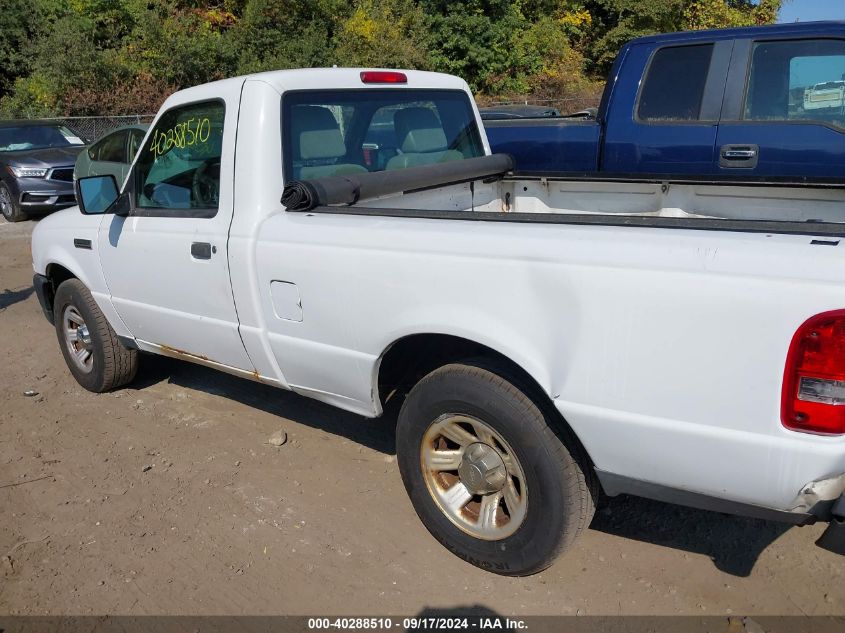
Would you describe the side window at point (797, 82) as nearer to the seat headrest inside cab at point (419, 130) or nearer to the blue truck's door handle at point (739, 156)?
the blue truck's door handle at point (739, 156)

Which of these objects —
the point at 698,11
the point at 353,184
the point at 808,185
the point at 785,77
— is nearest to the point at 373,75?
the point at 353,184

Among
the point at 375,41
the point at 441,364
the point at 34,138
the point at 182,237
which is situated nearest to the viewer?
the point at 441,364

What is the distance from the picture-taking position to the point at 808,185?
11.5ft

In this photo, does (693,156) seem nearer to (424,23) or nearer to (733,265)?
(733,265)

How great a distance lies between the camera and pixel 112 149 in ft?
36.3

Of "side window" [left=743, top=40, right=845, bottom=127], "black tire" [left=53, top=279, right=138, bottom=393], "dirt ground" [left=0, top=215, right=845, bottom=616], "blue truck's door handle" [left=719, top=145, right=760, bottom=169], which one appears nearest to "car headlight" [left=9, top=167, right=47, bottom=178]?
"black tire" [left=53, top=279, right=138, bottom=393]

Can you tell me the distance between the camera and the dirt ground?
2.93 m

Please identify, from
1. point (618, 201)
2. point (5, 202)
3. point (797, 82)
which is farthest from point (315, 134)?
point (5, 202)

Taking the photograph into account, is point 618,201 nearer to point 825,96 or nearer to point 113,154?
point 825,96

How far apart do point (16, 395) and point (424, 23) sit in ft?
78.1

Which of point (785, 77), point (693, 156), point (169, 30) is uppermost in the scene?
point (169, 30)

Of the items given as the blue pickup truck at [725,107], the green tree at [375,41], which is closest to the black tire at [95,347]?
the blue pickup truck at [725,107]

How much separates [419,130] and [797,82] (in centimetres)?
276

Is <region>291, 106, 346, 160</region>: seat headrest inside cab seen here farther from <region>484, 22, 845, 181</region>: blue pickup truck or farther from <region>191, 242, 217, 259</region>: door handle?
<region>484, 22, 845, 181</region>: blue pickup truck
